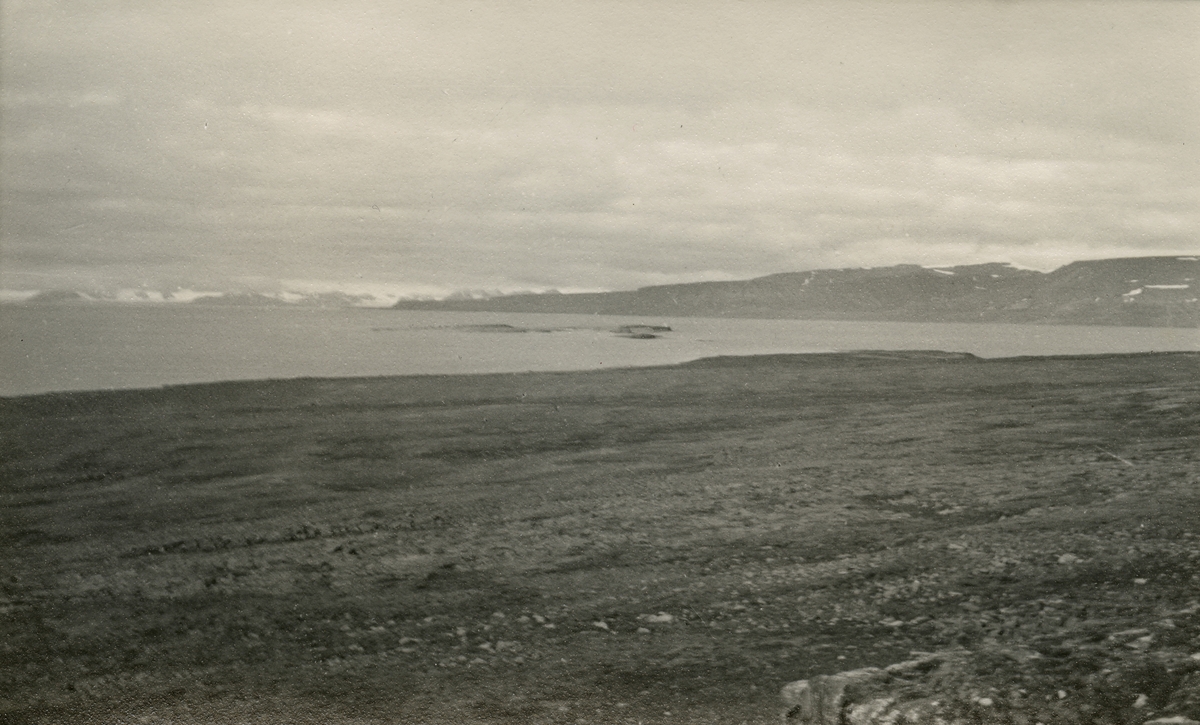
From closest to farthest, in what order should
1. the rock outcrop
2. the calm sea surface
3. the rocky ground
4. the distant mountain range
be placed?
1. the rock outcrop
2. the rocky ground
3. the calm sea surface
4. the distant mountain range

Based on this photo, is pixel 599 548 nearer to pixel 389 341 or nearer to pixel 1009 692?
pixel 1009 692

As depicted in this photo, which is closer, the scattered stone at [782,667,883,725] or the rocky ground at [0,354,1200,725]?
the scattered stone at [782,667,883,725]

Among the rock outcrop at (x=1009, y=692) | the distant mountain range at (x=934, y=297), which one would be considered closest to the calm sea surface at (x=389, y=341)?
the distant mountain range at (x=934, y=297)

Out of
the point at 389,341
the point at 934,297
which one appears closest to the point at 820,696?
the point at 934,297

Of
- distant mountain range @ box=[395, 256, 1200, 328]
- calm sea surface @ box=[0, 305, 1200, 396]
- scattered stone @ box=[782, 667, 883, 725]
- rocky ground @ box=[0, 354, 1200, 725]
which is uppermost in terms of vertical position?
distant mountain range @ box=[395, 256, 1200, 328]

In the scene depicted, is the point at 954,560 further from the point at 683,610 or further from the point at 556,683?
the point at 556,683

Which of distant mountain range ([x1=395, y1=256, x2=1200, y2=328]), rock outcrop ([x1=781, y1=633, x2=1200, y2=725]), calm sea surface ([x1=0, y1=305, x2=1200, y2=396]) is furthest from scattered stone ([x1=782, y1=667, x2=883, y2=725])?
calm sea surface ([x1=0, y1=305, x2=1200, y2=396])

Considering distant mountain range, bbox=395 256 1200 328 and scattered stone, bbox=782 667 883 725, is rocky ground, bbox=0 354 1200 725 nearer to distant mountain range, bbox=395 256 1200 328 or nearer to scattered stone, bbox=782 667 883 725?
scattered stone, bbox=782 667 883 725

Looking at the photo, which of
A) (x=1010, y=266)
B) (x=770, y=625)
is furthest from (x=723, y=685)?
(x=1010, y=266)
